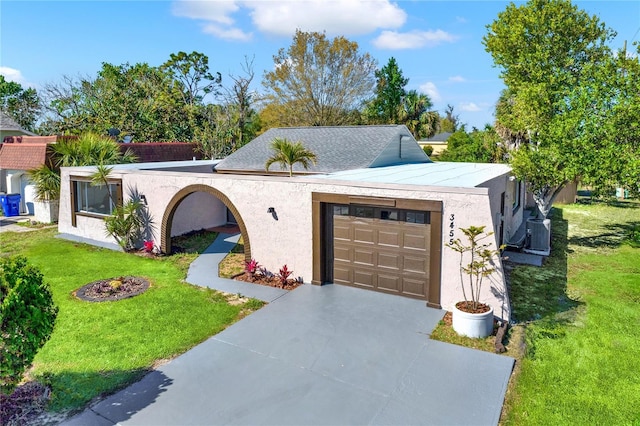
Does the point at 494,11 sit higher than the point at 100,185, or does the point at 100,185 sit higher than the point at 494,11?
the point at 494,11

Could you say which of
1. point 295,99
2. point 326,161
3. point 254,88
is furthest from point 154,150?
point 295,99

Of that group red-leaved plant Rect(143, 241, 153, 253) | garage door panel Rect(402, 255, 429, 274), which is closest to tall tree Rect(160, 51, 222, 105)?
red-leaved plant Rect(143, 241, 153, 253)

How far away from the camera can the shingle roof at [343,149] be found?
1752 centimetres

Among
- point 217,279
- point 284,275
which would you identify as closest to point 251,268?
point 217,279

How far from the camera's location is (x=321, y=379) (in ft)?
23.6

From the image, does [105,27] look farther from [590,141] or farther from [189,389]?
[590,141]

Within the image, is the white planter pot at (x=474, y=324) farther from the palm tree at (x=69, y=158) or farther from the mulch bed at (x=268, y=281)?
the palm tree at (x=69, y=158)

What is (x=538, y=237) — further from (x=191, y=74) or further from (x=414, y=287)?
(x=191, y=74)

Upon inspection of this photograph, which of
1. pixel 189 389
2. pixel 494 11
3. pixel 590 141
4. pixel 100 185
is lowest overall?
pixel 189 389

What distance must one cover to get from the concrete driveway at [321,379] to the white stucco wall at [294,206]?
146 cm

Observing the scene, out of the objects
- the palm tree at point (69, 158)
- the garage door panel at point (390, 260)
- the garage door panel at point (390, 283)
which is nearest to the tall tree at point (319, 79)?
the palm tree at point (69, 158)

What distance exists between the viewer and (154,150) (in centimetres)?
2619

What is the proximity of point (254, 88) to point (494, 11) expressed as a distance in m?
23.1

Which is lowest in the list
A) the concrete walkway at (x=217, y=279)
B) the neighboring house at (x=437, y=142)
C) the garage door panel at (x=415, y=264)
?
A: the concrete walkway at (x=217, y=279)
